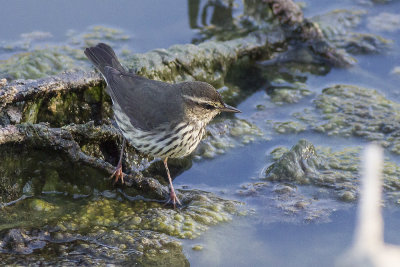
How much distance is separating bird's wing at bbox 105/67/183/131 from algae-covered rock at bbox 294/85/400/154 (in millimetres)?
1957

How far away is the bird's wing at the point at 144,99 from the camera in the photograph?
205 inches

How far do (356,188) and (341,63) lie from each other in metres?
2.56

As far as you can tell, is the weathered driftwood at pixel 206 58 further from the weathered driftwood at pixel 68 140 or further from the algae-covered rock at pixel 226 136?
the algae-covered rock at pixel 226 136

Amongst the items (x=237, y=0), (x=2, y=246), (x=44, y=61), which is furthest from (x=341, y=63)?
(x=2, y=246)

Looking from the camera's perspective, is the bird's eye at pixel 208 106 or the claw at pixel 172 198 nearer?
the claw at pixel 172 198

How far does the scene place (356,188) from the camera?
18.1ft

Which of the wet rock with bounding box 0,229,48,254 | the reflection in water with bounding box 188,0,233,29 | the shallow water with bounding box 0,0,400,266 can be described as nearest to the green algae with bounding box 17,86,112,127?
the shallow water with bounding box 0,0,400,266

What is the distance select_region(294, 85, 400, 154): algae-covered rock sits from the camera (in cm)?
636

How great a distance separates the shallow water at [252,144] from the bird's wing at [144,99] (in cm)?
73

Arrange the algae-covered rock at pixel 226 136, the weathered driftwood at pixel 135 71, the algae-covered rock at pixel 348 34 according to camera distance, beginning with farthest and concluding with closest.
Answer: the algae-covered rock at pixel 348 34 < the algae-covered rock at pixel 226 136 < the weathered driftwood at pixel 135 71

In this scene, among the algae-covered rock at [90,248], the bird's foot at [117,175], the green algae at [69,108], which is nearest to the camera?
the algae-covered rock at [90,248]

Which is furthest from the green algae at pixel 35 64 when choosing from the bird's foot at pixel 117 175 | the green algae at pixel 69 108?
the bird's foot at pixel 117 175

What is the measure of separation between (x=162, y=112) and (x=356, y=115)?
258 centimetres

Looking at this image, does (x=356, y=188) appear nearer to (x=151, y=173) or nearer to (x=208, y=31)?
(x=151, y=173)
